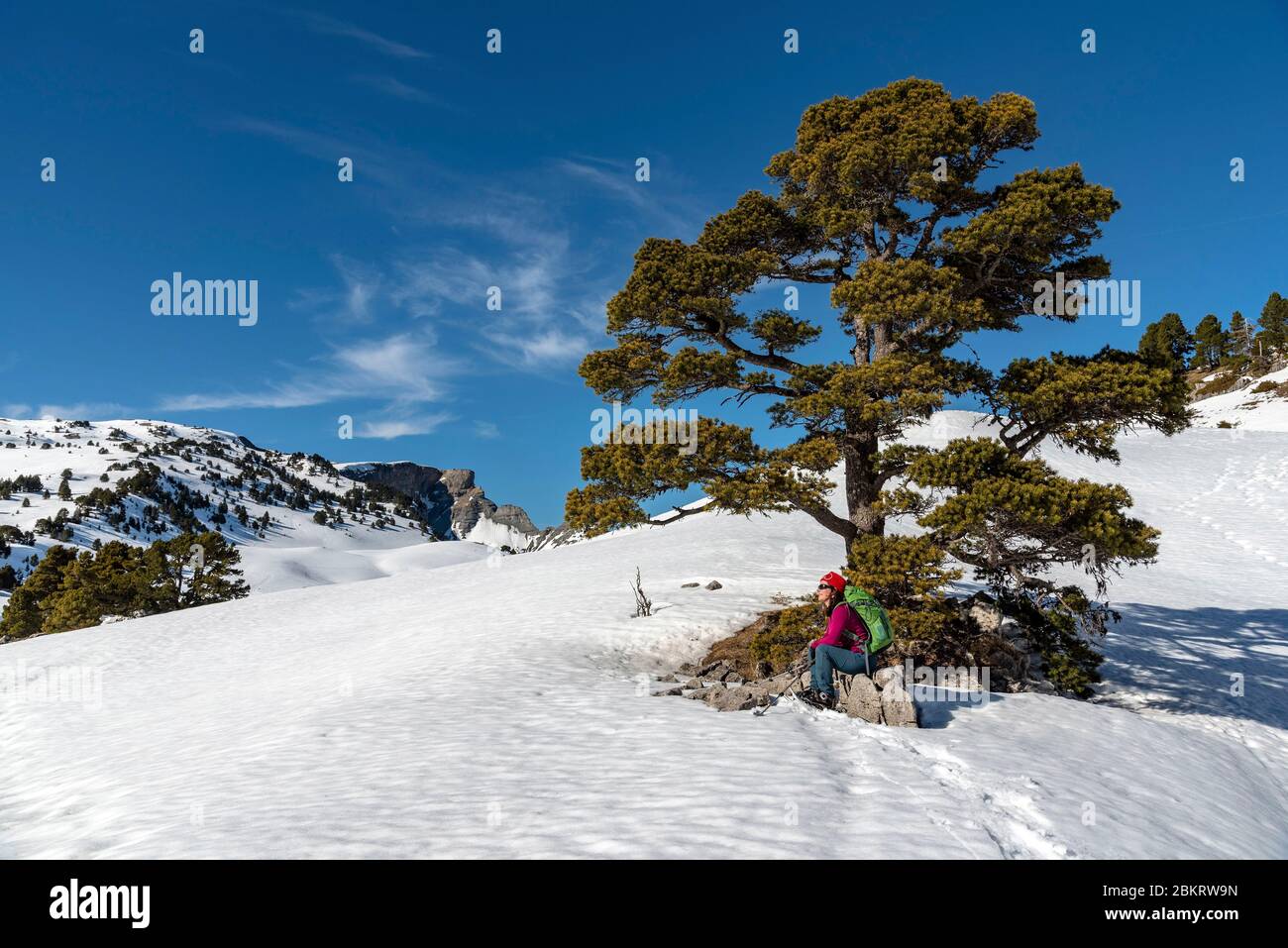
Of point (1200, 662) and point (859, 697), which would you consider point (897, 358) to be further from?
point (1200, 662)

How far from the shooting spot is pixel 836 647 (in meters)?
10.9

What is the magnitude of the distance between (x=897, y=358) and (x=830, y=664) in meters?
5.86

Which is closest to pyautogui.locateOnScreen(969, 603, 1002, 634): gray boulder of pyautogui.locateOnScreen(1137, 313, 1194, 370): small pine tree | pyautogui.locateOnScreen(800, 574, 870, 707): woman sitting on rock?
pyautogui.locateOnScreen(800, 574, 870, 707): woman sitting on rock

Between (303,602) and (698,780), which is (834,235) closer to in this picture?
(698,780)

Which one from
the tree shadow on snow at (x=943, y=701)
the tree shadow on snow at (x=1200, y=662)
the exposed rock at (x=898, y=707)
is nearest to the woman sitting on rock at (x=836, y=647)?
the exposed rock at (x=898, y=707)

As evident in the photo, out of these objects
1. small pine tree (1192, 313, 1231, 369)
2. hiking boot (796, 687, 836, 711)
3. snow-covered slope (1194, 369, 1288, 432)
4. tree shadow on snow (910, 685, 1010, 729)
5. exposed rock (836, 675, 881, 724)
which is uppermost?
small pine tree (1192, 313, 1231, 369)

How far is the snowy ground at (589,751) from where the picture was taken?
233 inches

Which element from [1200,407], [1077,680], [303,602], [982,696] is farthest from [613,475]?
[1200,407]

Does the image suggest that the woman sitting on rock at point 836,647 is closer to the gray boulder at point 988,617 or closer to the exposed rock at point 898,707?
the exposed rock at point 898,707

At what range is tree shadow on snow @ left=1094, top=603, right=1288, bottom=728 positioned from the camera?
15.2 meters

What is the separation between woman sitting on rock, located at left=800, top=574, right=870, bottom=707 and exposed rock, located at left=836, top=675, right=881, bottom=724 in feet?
0.44
